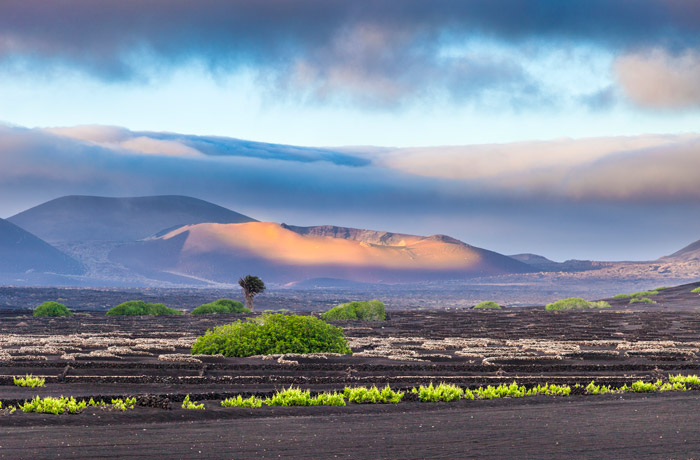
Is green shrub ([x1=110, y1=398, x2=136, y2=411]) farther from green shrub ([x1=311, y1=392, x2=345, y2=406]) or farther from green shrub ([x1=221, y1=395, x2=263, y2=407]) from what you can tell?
green shrub ([x1=311, y1=392, x2=345, y2=406])

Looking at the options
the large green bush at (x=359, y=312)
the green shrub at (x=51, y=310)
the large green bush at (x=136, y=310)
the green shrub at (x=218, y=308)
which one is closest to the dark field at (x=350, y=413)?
the large green bush at (x=359, y=312)

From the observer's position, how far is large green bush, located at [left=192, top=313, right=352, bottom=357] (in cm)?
2189

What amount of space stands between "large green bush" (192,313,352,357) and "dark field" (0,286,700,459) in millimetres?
1305

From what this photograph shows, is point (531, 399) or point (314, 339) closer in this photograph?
point (531, 399)

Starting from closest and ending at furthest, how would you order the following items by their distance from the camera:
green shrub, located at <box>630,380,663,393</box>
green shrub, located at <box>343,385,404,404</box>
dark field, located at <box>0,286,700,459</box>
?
dark field, located at <box>0,286,700,459</box> → green shrub, located at <box>343,385,404,404</box> → green shrub, located at <box>630,380,663,393</box>

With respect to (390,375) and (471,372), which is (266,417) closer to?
(390,375)

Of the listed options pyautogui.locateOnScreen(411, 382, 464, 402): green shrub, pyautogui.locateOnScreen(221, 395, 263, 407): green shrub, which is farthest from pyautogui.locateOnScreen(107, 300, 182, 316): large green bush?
pyautogui.locateOnScreen(411, 382, 464, 402): green shrub

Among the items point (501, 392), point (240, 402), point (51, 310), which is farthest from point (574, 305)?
point (240, 402)

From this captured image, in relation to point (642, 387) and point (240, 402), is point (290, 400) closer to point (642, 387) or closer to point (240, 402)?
point (240, 402)

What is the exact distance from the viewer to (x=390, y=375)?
1756 centimetres

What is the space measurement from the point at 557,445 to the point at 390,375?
7.62 metres

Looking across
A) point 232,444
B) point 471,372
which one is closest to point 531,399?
point 471,372

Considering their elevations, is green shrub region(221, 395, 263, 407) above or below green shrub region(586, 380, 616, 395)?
above

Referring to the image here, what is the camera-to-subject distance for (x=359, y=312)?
5319 cm
